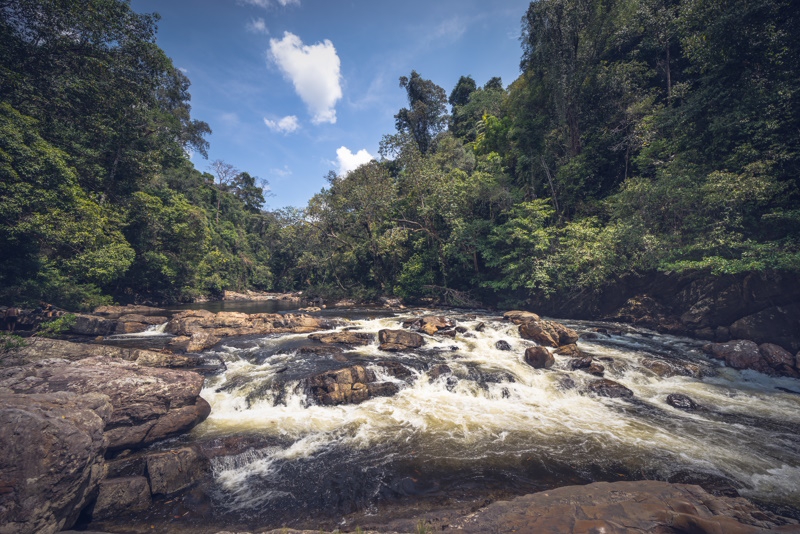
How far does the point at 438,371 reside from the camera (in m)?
10.0

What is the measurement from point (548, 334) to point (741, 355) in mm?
6442

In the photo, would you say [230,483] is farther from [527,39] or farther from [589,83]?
[527,39]

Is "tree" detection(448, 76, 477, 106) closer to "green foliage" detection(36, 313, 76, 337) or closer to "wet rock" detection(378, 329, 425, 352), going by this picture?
"wet rock" detection(378, 329, 425, 352)

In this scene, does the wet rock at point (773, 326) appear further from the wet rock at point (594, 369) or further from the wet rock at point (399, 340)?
the wet rock at point (399, 340)

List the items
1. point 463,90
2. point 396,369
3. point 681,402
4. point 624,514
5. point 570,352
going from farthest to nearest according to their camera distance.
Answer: point 463,90, point 570,352, point 396,369, point 681,402, point 624,514

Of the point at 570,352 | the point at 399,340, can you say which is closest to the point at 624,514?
the point at 570,352

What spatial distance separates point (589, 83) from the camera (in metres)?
20.8

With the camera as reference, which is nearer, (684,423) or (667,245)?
(684,423)

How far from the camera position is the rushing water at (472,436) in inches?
203

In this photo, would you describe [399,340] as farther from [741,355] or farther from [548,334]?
[741,355]

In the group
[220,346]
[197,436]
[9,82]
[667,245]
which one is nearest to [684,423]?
[667,245]

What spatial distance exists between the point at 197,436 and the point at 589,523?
25.8ft

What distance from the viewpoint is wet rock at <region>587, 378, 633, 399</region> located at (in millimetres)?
8922

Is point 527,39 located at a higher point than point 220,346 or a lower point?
higher
